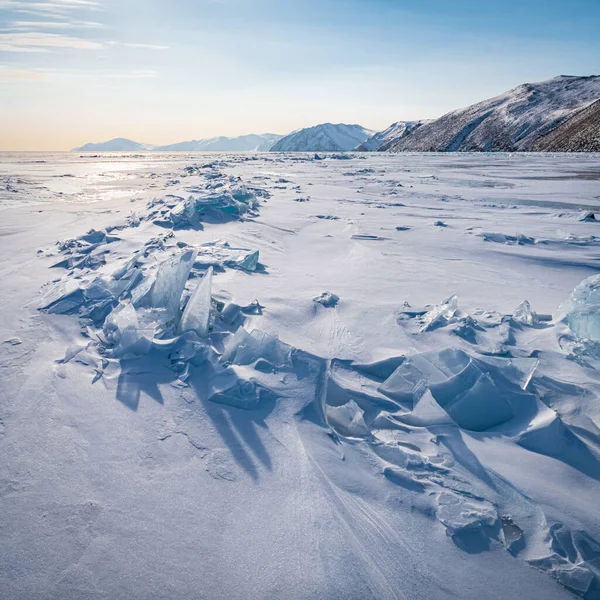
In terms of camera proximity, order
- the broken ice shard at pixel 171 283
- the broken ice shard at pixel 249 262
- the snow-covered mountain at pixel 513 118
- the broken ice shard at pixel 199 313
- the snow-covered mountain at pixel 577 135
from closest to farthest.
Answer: the broken ice shard at pixel 199 313 → the broken ice shard at pixel 171 283 → the broken ice shard at pixel 249 262 → the snow-covered mountain at pixel 577 135 → the snow-covered mountain at pixel 513 118

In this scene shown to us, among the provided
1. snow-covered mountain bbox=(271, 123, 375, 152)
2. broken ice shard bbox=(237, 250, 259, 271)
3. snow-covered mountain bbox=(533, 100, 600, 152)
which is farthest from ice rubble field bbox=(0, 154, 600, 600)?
snow-covered mountain bbox=(271, 123, 375, 152)

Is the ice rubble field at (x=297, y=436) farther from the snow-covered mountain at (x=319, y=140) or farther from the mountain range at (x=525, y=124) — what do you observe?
the snow-covered mountain at (x=319, y=140)

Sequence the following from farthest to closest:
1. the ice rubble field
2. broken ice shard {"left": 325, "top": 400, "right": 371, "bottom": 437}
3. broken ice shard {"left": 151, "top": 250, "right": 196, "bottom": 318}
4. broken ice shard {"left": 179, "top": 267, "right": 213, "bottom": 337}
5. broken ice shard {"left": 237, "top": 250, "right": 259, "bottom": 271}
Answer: broken ice shard {"left": 237, "top": 250, "right": 259, "bottom": 271} < broken ice shard {"left": 151, "top": 250, "right": 196, "bottom": 318} < broken ice shard {"left": 179, "top": 267, "right": 213, "bottom": 337} < broken ice shard {"left": 325, "top": 400, "right": 371, "bottom": 437} < the ice rubble field

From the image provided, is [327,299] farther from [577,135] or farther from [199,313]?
[577,135]

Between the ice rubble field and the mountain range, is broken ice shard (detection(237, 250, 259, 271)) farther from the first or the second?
the mountain range

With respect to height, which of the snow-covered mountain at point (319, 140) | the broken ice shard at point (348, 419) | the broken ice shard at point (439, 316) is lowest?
the broken ice shard at point (348, 419)

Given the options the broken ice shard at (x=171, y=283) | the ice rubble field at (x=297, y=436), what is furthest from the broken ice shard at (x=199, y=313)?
the broken ice shard at (x=171, y=283)
